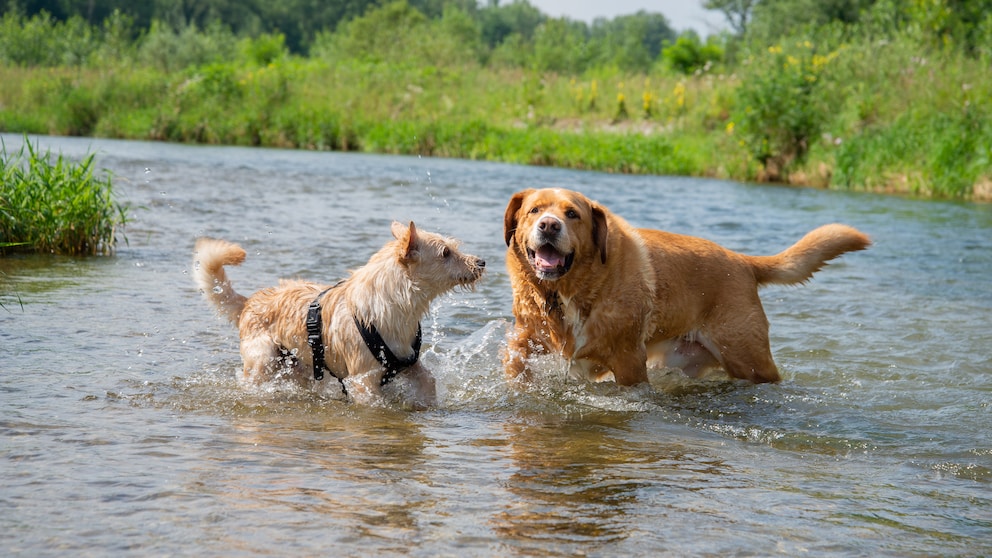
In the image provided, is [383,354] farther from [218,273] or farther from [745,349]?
[745,349]

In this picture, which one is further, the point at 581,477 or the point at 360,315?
the point at 360,315

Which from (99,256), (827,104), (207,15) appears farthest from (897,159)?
(207,15)

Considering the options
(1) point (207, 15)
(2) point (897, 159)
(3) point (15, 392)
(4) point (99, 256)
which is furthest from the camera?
(1) point (207, 15)

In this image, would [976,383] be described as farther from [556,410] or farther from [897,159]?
[897,159]

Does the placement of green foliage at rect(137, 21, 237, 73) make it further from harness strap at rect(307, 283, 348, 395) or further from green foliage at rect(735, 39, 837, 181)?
harness strap at rect(307, 283, 348, 395)

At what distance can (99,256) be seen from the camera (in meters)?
10.7

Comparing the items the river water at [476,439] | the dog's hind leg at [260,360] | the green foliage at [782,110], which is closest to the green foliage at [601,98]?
the green foliage at [782,110]

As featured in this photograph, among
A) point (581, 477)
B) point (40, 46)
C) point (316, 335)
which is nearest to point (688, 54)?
point (40, 46)

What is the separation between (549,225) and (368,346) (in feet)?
4.38

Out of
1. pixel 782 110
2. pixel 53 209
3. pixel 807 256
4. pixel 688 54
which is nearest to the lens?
pixel 807 256

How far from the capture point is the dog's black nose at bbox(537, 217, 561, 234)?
580cm

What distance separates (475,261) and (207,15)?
3645 inches

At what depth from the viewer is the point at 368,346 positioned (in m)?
5.98

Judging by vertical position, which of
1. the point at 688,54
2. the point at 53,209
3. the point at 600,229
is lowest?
the point at 53,209
